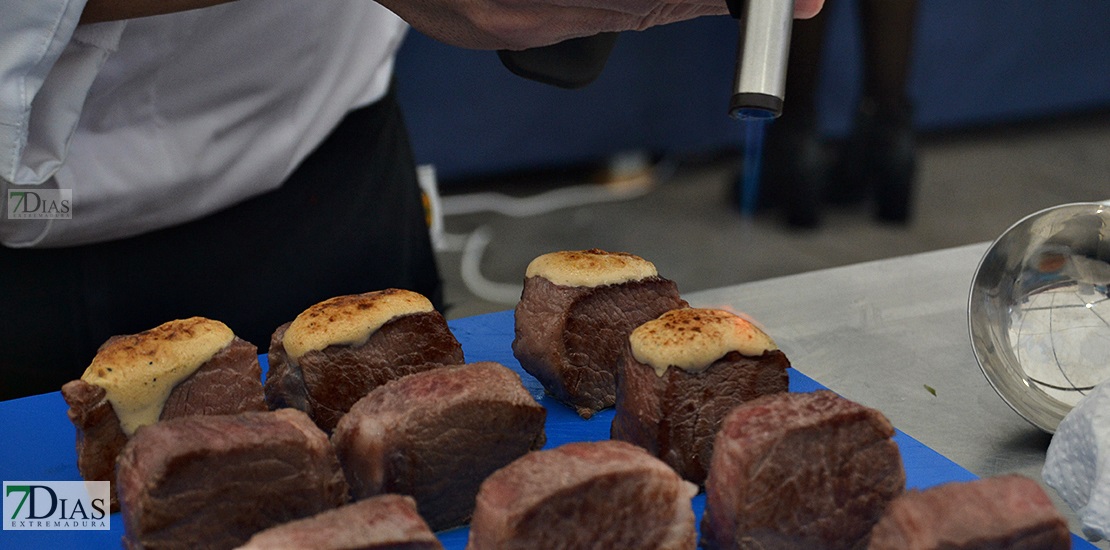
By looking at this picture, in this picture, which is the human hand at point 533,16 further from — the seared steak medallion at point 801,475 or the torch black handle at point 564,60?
the seared steak medallion at point 801,475

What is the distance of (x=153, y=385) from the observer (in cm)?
115

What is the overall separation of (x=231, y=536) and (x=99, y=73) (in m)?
0.69

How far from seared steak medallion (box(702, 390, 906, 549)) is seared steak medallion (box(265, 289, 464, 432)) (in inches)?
15.7

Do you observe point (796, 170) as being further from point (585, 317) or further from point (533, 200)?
point (585, 317)

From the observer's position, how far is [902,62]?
4.28 metres

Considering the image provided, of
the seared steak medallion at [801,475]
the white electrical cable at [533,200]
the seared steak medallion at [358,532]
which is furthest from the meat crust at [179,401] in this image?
the white electrical cable at [533,200]

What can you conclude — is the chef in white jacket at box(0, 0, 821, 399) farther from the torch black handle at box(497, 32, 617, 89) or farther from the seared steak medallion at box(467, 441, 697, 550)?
the seared steak medallion at box(467, 441, 697, 550)

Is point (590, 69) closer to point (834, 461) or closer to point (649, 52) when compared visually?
point (834, 461)

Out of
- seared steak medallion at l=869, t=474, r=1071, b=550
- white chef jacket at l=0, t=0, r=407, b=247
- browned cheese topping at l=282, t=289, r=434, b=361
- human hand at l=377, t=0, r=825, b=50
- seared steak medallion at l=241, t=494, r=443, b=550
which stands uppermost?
human hand at l=377, t=0, r=825, b=50

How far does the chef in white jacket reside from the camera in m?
1.23

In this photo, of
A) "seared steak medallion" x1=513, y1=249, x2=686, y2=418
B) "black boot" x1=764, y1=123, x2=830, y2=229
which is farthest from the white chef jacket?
"black boot" x1=764, y1=123, x2=830, y2=229

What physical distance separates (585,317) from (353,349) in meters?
0.29

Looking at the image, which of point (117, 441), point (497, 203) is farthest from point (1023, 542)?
point (497, 203)

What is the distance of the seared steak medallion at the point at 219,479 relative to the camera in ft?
3.23
